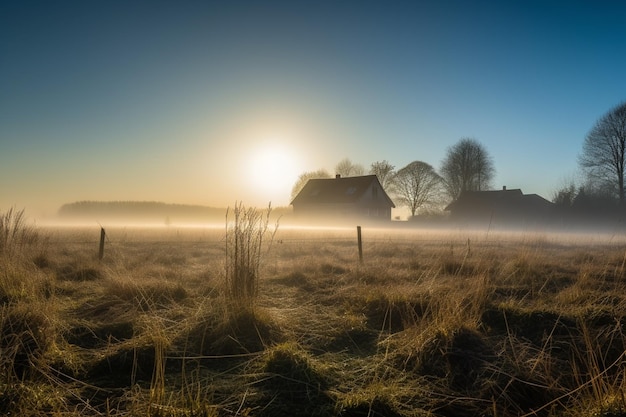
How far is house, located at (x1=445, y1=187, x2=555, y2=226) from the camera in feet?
163

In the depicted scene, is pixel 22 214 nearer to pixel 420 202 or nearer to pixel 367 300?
pixel 367 300

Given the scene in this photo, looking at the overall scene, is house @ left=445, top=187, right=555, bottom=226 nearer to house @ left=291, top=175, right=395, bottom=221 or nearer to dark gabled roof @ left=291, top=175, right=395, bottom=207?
house @ left=291, top=175, right=395, bottom=221

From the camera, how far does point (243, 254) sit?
5730 mm

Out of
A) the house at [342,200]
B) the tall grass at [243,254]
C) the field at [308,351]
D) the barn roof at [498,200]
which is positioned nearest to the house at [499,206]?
the barn roof at [498,200]

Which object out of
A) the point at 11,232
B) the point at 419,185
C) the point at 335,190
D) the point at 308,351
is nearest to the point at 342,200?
the point at 335,190

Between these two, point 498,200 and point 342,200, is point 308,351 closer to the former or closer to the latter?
point 342,200

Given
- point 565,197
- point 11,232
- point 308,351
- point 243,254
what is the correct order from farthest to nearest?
point 565,197 → point 11,232 → point 243,254 → point 308,351

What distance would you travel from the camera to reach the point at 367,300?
20.7 feet

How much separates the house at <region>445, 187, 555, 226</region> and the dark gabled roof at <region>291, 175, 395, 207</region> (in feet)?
43.4

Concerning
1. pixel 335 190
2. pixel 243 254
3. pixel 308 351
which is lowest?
pixel 308 351

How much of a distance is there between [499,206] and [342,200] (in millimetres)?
22983

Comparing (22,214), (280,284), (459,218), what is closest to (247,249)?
(280,284)

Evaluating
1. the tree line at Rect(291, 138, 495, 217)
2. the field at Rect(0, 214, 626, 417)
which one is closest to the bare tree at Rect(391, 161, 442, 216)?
the tree line at Rect(291, 138, 495, 217)

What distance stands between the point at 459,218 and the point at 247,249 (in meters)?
49.4
